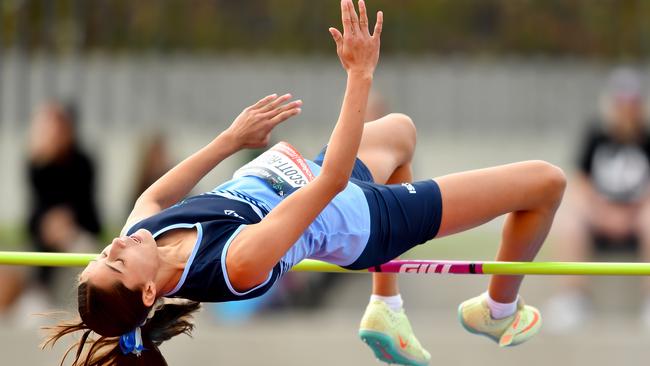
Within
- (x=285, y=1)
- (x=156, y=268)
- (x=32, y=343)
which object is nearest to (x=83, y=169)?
(x=32, y=343)

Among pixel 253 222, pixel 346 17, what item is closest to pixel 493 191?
pixel 253 222

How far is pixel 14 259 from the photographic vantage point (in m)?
5.34

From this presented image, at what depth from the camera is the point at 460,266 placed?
5184 millimetres

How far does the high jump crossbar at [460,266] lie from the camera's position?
200 inches

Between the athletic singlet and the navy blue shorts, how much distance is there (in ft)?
0.13

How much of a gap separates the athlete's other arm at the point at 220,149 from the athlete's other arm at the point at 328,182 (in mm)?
717

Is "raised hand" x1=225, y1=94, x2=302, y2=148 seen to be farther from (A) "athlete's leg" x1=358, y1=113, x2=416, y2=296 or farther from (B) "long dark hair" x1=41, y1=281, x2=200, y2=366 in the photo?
(B) "long dark hair" x1=41, y1=281, x2=200, y2=366

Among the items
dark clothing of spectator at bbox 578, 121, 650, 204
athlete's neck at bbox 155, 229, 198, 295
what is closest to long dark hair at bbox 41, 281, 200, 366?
athlete's neck at bbox 155, 229, 198, 295

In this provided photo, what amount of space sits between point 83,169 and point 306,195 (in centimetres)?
419

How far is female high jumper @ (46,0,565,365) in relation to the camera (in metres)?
4.51

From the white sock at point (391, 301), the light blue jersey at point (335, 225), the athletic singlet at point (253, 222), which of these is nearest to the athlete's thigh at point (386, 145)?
the athletic singlet at point (253, 222)

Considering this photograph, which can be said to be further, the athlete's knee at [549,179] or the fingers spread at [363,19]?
the athlete's knee at [549,179]

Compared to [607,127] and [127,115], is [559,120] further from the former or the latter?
[127,115]

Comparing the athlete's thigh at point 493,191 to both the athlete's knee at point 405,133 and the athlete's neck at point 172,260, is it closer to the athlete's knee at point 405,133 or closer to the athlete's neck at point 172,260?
the athlete's knee at point 405,133
